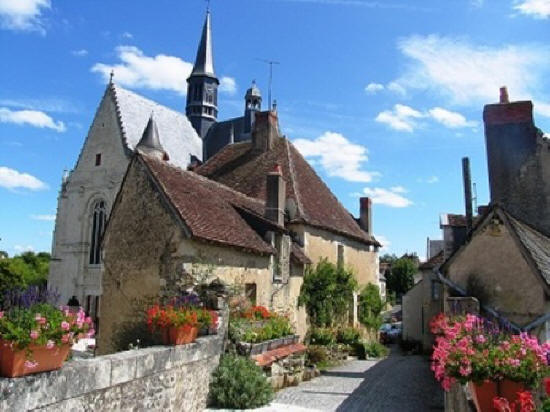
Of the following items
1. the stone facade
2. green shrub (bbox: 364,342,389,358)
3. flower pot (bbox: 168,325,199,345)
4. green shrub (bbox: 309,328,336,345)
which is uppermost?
the stone facade

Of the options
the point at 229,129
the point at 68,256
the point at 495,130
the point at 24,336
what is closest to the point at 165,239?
the point at 24,336

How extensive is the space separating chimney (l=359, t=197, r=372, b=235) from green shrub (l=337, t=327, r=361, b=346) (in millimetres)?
5877

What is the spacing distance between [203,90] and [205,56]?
3775 millimetres

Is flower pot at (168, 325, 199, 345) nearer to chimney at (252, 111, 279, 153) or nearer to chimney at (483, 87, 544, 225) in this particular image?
chimney at (483, 87, 544, 225)

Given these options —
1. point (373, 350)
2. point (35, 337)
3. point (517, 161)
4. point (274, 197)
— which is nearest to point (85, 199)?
point (274, 197)

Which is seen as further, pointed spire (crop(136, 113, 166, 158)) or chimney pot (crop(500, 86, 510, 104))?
pointed spire (crop(136, 113, 166, 158))

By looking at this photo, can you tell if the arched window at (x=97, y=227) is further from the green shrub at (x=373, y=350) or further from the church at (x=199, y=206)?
the green shrub at (x=373, y=350)

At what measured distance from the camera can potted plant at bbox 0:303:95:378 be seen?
13.1ft

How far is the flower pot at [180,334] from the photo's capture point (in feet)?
23.3

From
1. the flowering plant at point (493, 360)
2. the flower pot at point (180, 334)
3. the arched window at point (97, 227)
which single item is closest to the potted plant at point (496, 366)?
the flowering plant at point (493, 360)

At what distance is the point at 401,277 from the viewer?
52.6 meters

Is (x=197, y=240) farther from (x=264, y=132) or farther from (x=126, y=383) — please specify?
(x=264, y=132)

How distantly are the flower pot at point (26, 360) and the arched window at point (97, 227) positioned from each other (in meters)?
25.6

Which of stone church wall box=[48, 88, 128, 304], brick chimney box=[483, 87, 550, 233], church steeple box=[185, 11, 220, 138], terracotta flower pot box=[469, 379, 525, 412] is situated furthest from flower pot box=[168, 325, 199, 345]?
church steeple box=[185, 11, 220, 138]
